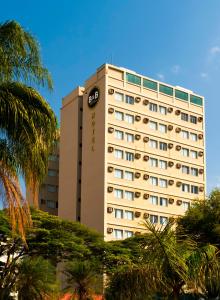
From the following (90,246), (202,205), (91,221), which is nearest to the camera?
(90,246)

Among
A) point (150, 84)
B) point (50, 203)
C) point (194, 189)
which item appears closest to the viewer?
point (150, 84)

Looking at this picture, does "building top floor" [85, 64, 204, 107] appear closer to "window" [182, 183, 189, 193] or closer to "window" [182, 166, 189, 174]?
"window" [182, 166, 189, 174]

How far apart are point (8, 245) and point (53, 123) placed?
113ft

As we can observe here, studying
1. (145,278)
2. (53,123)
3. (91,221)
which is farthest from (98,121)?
(53,123)

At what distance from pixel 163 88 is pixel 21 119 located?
77.7 metres

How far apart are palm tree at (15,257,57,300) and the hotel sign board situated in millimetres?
47711

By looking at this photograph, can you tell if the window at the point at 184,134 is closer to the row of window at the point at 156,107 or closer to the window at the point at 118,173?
the row of window at the point at 156,107

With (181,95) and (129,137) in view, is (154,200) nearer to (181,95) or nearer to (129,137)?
(129,137)

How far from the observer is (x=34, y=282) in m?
42.9

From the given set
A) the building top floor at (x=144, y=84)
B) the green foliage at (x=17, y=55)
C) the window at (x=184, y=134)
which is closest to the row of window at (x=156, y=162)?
the window at (x=184, y=134)

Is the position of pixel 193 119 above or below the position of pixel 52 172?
above

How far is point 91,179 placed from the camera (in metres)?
88.0

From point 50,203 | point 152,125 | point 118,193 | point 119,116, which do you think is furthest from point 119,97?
point 50,203

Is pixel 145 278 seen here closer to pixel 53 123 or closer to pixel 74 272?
pixel 53 123
